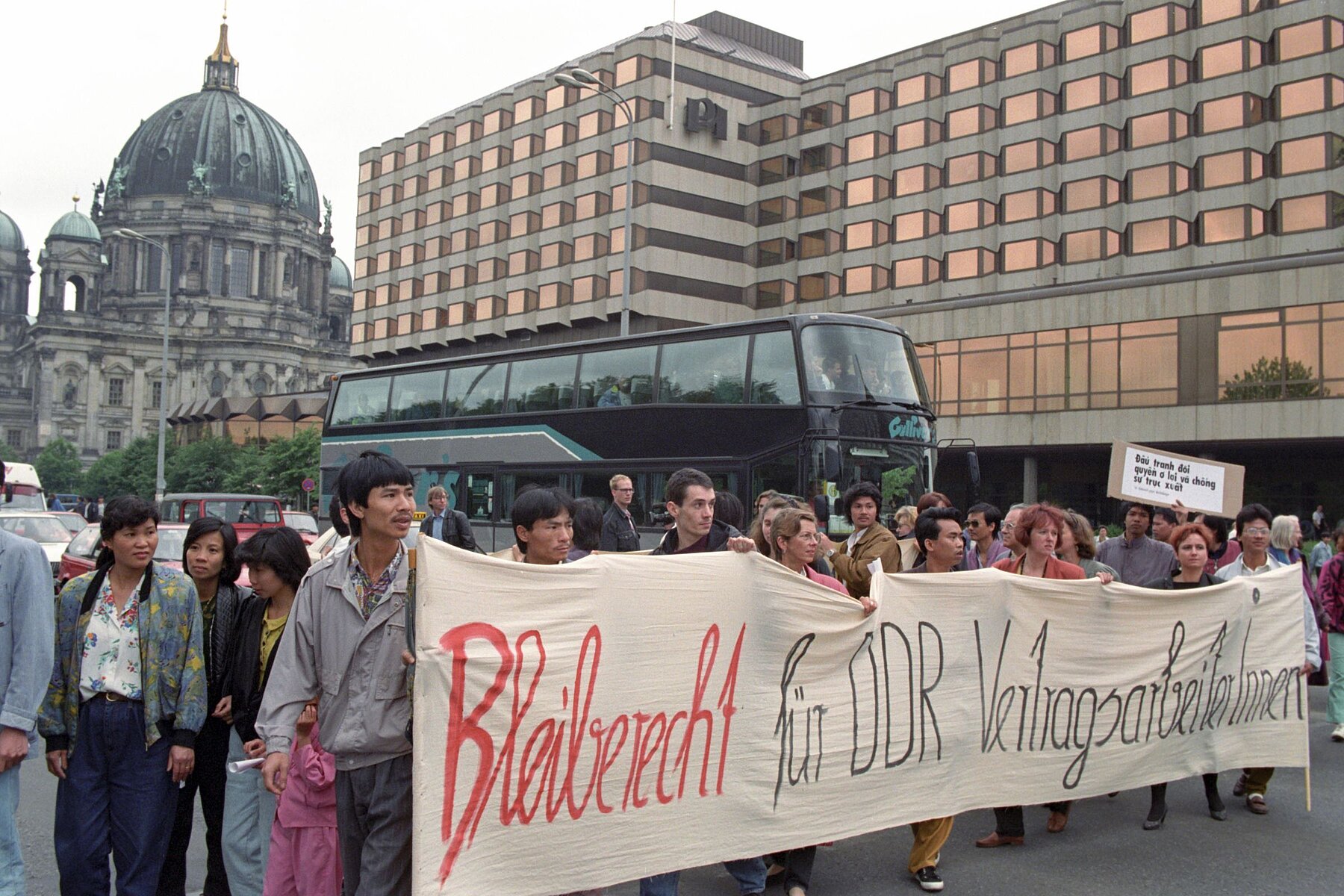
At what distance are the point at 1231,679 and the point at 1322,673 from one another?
4.48 feet

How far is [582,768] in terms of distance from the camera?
4.67 m

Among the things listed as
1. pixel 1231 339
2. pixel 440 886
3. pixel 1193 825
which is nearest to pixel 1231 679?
pixel 1193 825

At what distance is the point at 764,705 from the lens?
527cm

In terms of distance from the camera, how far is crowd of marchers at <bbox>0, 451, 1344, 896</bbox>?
4.03 metres

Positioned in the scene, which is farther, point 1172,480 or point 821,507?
point 821,507

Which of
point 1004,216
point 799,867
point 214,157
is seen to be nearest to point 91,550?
point 799,867

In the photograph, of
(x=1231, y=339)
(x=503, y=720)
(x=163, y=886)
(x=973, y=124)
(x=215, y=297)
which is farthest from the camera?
→ (x=215, y=297)

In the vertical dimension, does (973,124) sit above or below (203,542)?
above

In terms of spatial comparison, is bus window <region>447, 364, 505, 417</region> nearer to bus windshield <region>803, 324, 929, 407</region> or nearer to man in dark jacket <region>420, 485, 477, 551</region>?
bus windshield <region>803, 324, 929, 407</region>

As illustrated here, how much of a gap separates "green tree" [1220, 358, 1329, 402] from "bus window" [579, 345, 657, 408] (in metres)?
24.3

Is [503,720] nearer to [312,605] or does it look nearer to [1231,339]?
[312,605]

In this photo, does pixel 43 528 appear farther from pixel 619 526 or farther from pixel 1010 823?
pixel 1010 823

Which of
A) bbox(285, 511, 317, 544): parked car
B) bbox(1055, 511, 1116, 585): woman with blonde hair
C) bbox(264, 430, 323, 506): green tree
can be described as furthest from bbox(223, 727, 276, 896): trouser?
bbox(264, 430, 323, 506): green tree

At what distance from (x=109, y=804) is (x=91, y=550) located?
10570 millimetres
